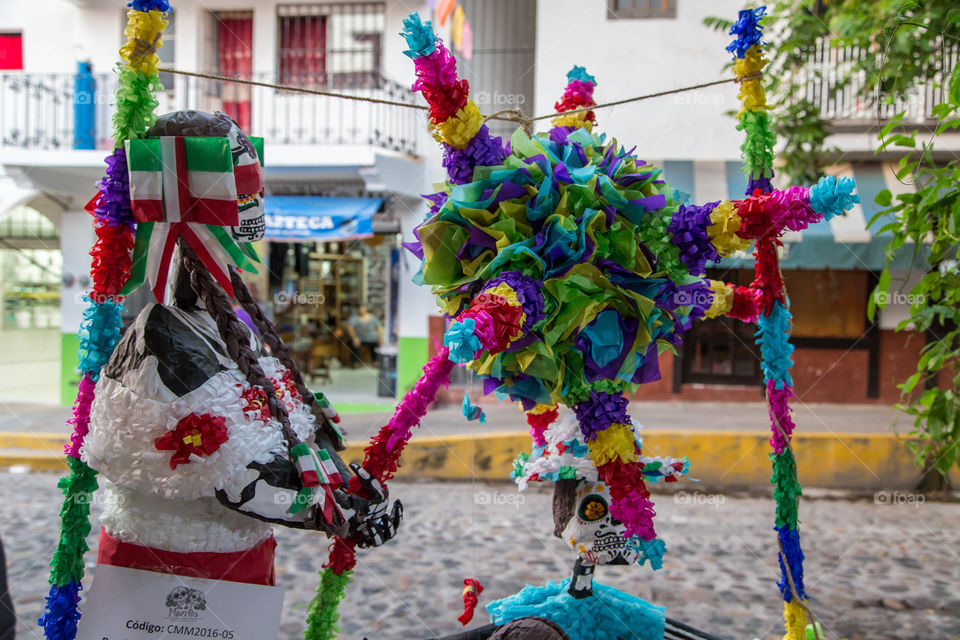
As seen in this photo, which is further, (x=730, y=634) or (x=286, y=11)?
(x=286, y=11)

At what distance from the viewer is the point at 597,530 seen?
1845mm

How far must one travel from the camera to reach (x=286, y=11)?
752 cm

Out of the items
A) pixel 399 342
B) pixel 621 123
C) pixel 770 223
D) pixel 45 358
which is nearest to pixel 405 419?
pixel 770 223

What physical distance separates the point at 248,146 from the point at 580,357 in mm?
806

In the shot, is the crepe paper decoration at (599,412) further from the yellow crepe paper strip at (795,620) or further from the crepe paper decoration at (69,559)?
the crepe paper decoration at (69,559)

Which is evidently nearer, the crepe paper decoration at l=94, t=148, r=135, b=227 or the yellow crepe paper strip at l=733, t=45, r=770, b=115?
the crepe paper decoration at l=94, t=148, r=135, b=227

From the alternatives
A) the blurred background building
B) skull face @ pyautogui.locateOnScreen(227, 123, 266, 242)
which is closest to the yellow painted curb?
the blurred background building

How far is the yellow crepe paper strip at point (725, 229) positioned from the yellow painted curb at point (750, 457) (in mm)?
3686

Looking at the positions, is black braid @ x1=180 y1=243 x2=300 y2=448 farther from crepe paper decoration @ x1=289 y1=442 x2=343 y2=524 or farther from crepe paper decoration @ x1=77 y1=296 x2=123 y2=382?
crepe paper decoration @ x1=77 y1=296 x2=123 y2=382

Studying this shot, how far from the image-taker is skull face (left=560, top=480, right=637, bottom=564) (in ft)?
6.00

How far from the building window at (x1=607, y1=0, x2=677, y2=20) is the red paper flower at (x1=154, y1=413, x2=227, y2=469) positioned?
19.8ft

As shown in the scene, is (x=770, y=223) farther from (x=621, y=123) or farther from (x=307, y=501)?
(x=621, y=123)

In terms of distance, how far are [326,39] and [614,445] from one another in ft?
22.4
